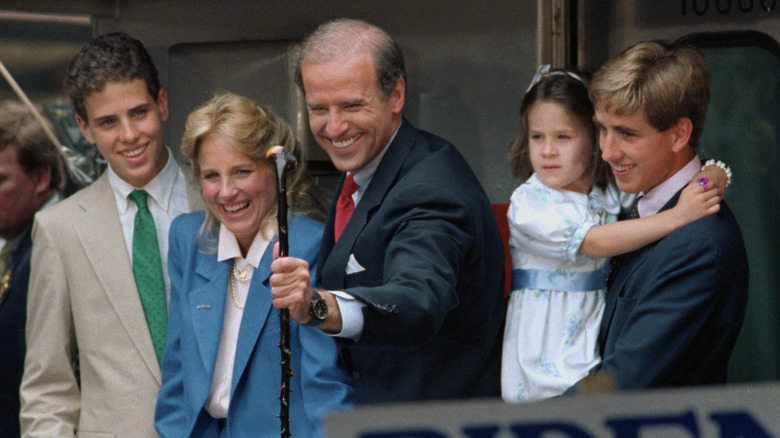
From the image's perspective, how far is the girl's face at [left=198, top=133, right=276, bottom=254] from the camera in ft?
10.5

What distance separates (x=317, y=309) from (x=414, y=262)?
270 mm

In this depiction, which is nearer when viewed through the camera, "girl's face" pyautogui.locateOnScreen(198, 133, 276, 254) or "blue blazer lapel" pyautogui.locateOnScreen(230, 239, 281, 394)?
"blue blazer lapel" pyautogui.locateOnScreen(230, 239, 281, 394)

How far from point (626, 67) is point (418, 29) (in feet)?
4.98

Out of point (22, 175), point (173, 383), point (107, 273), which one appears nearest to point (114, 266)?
point (107, 273)

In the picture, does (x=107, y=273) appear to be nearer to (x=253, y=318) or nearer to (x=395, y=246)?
(x=253, y=318)

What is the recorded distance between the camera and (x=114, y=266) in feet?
11.4

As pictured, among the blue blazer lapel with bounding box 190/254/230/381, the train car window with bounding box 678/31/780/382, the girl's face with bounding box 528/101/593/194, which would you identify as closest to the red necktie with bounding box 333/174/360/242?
the blue blazer lapel with bounding box 190/254/230/381

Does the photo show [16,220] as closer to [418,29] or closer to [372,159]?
[418,29]

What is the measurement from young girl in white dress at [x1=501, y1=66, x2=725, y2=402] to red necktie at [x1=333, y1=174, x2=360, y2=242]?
457 mm

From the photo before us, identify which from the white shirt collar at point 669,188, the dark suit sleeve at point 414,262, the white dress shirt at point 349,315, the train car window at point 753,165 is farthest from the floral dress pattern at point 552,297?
the train car window at point 753,165

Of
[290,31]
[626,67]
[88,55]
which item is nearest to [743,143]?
[626,67]

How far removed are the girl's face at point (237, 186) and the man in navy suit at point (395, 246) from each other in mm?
269

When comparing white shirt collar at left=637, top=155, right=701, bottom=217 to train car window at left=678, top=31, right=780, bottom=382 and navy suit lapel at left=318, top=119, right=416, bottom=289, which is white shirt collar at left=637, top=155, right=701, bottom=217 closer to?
navy suit lapel at left=318, top=119, right=416, bottom=289

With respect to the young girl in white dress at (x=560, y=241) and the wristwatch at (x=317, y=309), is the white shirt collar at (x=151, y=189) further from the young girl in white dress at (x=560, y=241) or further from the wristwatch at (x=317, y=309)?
the wristwatch at (x=317, y=309)
